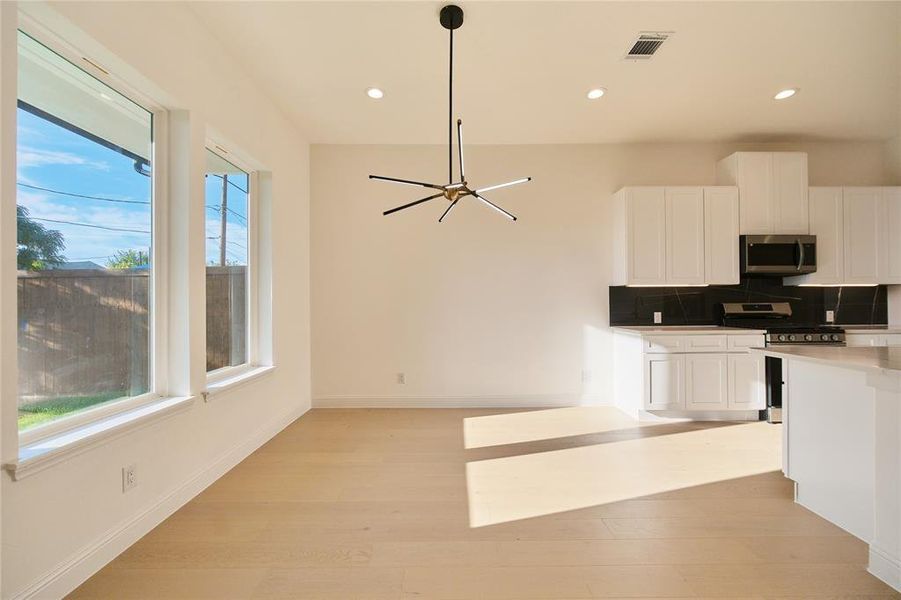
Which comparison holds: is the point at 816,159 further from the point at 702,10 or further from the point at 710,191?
the point at 702,10

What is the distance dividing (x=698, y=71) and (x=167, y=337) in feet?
13.7

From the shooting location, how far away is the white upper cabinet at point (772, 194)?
160 inches

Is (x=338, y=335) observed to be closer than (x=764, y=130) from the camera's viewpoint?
No

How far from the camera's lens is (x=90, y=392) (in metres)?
1.90

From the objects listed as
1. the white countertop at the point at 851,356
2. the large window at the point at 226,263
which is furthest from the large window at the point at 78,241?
the white countertop at the point at 851,356

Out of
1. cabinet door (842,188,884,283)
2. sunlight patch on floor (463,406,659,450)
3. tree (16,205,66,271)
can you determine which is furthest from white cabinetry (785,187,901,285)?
tree (16,205,66,271)

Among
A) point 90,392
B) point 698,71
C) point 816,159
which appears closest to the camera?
Result: point 90,392

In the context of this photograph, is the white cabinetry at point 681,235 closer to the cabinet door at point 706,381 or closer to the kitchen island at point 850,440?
the cabinet door at point 706,381

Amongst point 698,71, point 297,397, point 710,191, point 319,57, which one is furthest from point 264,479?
point 710,191

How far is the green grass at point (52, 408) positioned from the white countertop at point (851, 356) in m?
3.40

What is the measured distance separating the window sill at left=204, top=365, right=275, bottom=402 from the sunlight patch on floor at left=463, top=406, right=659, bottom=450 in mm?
1783

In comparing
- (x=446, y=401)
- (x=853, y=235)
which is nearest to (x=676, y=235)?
(x=853, y=235)

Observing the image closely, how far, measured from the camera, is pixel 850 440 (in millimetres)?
1890

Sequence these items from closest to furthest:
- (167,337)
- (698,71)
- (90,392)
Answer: (90,392)
(167,337)
(698,71)
